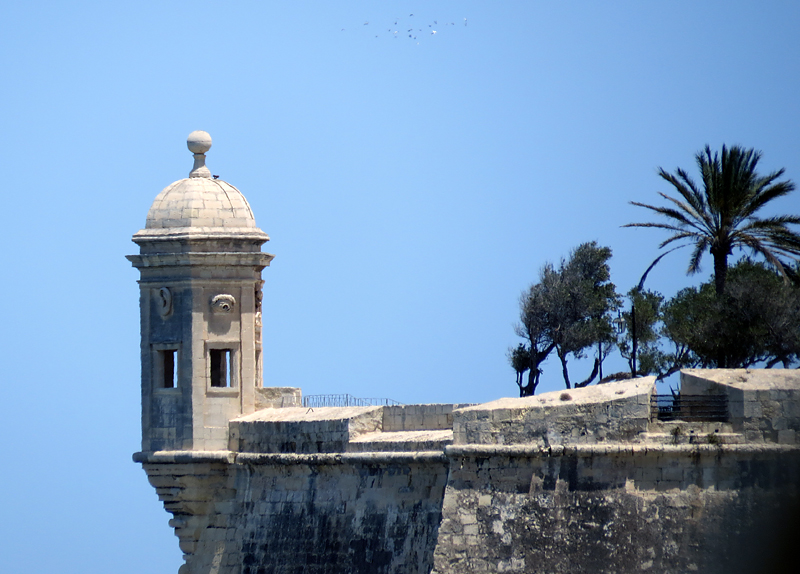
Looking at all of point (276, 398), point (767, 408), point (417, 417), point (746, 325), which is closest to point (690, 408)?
point (767, 408)

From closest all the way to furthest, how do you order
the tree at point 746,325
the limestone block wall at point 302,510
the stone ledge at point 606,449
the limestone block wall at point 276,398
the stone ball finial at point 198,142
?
the stone ledge at point 606,449
the limestone block wall at point 302,510
the limestone block wall at point 276,398
the stone ball finial at point 198,142
the tree at point 746,325

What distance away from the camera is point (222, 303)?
28719 millimetres

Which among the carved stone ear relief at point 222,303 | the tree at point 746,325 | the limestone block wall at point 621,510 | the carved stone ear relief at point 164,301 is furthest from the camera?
the tree at point 746,325

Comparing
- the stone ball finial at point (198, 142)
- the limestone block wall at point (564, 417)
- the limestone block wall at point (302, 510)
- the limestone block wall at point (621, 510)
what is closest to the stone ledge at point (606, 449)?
the limestone block wall at point (621, 510)

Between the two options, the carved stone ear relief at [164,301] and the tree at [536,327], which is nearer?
the carved stone ear relief at [164,301]

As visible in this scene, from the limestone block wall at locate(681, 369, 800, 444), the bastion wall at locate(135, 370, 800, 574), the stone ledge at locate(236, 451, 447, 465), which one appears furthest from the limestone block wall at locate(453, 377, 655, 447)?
the stone ledge at locate(236, 451, 447, 465)

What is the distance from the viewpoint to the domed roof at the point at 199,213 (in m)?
28.8

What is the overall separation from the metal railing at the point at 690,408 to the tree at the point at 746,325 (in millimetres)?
12114

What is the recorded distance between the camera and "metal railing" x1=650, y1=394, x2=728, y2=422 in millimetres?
22031

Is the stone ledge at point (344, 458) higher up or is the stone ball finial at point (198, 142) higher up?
the stone ball finial at point (198, 142)

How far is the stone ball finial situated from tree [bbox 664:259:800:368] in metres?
11.5

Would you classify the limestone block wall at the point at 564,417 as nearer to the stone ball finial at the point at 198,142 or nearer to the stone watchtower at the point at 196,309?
the stone watchtower at the point at 196,309

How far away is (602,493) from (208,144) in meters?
11.2

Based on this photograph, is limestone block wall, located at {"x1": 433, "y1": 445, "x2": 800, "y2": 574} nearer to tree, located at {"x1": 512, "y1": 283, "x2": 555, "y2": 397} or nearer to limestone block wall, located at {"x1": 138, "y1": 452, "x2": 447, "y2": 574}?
limestone block wall, located at {"x1": 138, "y1": 452, "x2": 447, "y2": 574}
